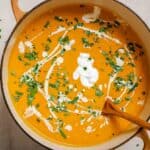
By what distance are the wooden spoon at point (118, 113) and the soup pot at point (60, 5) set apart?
22 millimetres

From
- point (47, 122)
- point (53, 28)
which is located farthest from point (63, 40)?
point (47, 122)

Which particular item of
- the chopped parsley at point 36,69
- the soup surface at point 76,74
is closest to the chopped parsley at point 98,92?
the soup surface at point 76,74

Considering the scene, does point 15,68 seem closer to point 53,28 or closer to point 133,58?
point 53,28

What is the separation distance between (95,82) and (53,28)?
109 millimetres

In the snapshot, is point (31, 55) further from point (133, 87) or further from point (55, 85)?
point (133, 87)

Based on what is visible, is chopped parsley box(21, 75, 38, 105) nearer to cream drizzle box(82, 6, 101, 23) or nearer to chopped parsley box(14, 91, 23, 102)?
chopped parsley box(14, 91, 23, 102)

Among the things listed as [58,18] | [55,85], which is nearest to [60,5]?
[58,18]

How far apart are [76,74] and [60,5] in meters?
0.11

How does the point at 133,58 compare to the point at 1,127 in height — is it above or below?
above

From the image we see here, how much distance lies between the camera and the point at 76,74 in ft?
1.99

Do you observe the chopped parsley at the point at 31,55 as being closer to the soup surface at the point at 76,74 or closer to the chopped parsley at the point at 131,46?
the soup surface at the point at 76,74

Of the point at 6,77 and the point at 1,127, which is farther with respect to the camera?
the point at 1,127

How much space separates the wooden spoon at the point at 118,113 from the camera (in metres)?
0.58

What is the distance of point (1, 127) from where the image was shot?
2.24 ft
